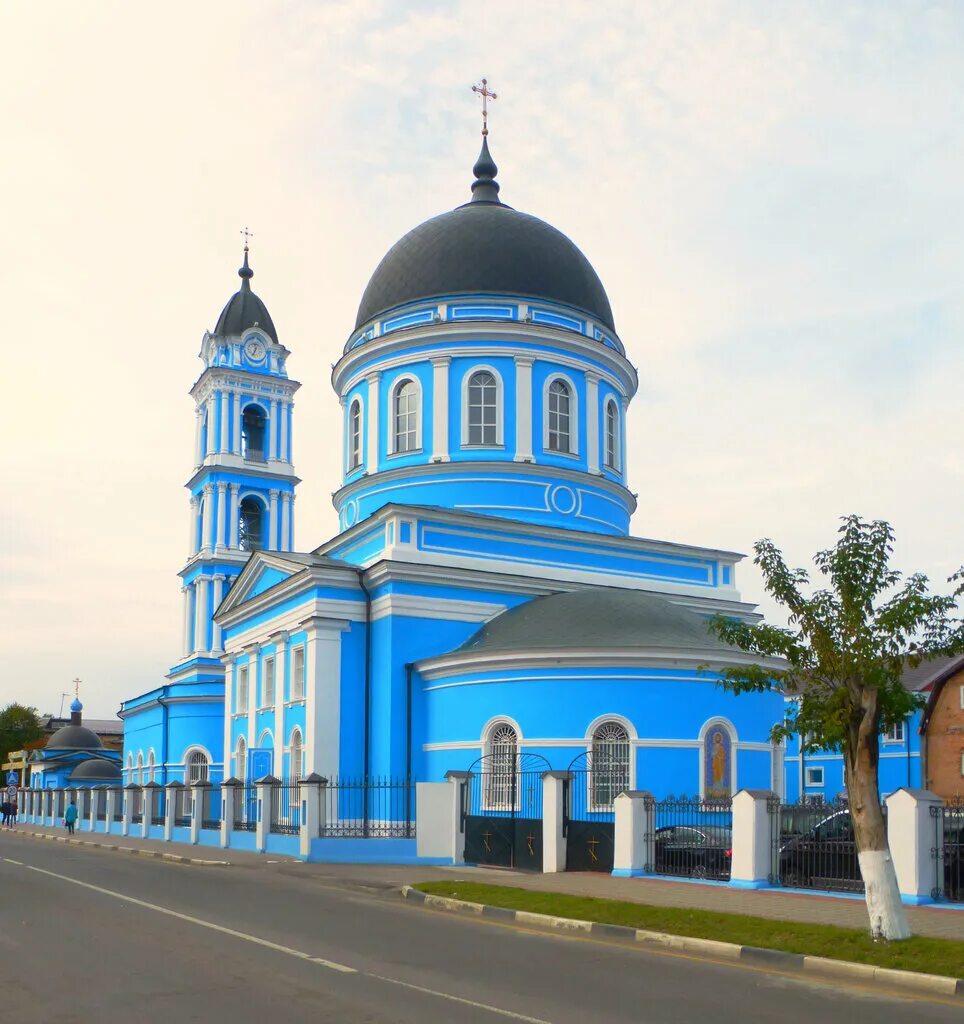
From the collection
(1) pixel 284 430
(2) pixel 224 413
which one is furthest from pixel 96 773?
(2) pixel 224 413

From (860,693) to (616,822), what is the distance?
7.16 metres

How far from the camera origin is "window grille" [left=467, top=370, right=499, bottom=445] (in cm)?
3184

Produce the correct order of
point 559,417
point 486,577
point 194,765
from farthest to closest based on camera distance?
point 194,765, point 559,417, point 486,577

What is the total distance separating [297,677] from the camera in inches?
1173

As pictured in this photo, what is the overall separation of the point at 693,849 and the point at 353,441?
18195mm

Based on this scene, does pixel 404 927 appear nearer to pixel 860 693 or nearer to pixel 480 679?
pixel 860 693

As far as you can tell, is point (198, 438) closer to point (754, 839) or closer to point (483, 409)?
point (483, 409)

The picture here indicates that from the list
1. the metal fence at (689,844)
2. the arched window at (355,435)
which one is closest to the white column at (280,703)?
the arched window at (355,435)

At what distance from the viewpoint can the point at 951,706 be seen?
42000mm

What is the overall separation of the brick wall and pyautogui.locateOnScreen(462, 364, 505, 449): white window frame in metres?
19.4

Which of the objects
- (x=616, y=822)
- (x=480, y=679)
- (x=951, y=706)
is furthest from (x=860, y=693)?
(x=951, y=706)

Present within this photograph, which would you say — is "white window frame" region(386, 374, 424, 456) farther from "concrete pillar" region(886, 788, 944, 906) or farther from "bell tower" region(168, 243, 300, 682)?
"concrete pillar" region(886, 788, 944, 906)

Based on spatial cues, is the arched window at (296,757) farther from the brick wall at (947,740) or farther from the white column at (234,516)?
the brick wall at (947,740)

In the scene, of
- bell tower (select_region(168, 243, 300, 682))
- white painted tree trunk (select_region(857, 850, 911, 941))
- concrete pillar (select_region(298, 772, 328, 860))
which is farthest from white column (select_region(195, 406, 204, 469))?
white painted tree trunk (select_region(857, 850, 911, 941))
